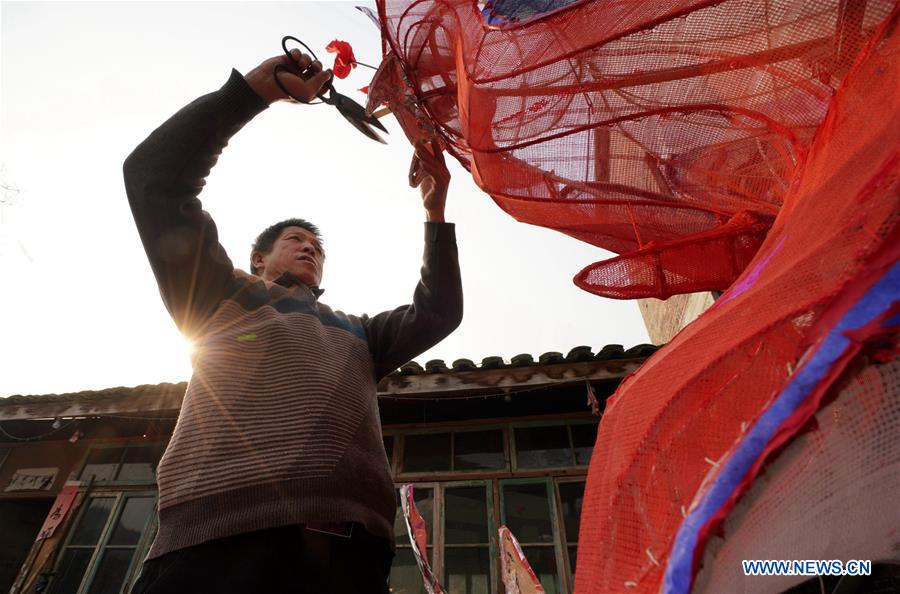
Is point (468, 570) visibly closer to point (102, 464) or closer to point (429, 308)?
point (429, 308)

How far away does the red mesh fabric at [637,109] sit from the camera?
1362 mm

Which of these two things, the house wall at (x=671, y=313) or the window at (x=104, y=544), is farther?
the house wall at (x=671, y=313)

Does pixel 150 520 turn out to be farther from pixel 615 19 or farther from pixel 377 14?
pixel 615 19

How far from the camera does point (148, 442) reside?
623cm

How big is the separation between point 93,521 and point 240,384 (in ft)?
20.2

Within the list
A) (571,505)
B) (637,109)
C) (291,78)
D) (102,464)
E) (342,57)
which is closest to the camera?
(291,78)

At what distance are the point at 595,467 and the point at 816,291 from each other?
48 centimetres

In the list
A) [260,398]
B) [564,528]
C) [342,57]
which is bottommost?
[260,398]

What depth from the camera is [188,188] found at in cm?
146

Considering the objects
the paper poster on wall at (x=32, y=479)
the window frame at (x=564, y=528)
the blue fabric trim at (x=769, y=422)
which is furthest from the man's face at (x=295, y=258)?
the paper poster on wall at (x=32, y=479)

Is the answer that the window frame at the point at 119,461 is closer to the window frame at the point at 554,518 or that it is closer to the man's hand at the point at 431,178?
the window frame at the point at 554,518

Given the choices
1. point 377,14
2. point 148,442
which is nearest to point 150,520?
point 148,442

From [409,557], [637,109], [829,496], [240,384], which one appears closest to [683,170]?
[637,109]

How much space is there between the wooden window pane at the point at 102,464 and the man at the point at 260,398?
6141 millimetres
